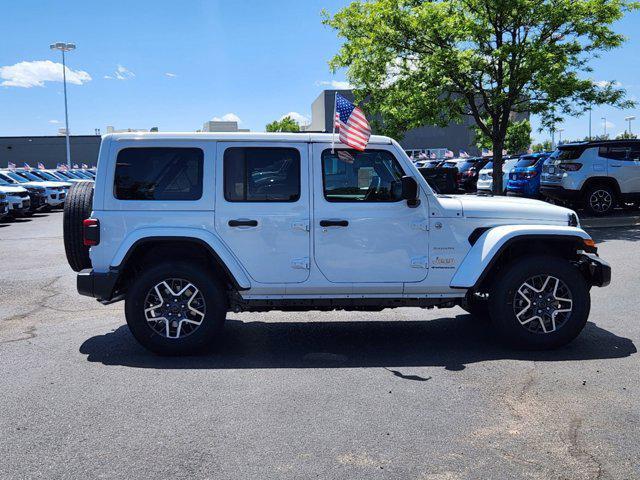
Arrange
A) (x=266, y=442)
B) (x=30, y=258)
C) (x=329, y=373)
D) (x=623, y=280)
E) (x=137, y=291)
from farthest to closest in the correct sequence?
1. (x=30, y=258)
2. (x=623, y=280)
3. (x=137, y=291)
4. (x=329, y=373)
5. (x=266, y=442)

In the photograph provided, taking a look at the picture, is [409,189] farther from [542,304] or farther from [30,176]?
[30,176]

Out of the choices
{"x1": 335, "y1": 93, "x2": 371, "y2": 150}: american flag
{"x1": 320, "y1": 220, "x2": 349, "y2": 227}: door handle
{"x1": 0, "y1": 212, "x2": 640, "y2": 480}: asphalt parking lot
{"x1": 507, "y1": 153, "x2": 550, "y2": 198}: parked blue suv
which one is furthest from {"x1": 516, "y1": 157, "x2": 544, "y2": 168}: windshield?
{"x1": 320, "y1": 220, "x2": 349, "y2": 227}: door handle

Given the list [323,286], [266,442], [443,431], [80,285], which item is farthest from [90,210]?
[443,431]

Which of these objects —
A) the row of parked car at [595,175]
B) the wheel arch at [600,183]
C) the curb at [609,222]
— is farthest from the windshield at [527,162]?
the curb at [609,222]

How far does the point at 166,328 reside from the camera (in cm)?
560

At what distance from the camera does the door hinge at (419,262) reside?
5.64 m

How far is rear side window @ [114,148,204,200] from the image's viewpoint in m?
5.61

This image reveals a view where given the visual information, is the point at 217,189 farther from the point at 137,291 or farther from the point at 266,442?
the point at 266,442

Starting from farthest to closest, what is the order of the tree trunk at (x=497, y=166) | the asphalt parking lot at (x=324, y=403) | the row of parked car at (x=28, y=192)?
the row of parked car at (x=28, y=192), the tree trunk at (x=497, y=166), the asphalt parking lot at (x=324, y=403)

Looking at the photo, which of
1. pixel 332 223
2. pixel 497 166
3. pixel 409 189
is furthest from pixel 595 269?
pixel 497 166

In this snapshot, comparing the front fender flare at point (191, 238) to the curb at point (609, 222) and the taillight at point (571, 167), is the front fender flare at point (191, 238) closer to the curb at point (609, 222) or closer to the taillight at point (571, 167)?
the curb at point (609, 222)

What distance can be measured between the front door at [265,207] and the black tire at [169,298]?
382 millimetres

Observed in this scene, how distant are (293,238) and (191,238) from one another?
91 centimetres

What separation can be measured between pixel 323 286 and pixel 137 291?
167 cm
